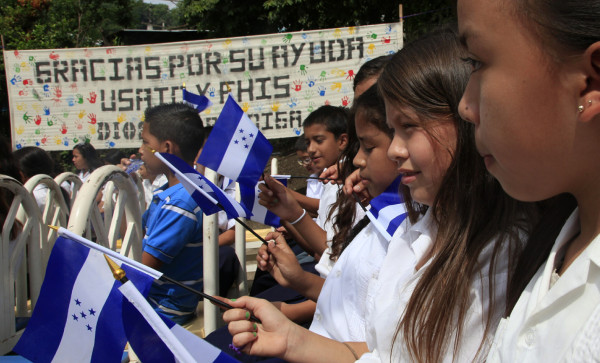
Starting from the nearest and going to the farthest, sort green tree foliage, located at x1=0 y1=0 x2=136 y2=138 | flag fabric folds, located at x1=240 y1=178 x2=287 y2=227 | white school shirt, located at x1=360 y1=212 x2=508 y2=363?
1. white school shirt, located at x1=360 y1=212 x2=508 y2=363
2. flag fabric folds, located at x1=240 y1=178 x2=287 y2=227
3. green tree foliage, located at x1=0 y1=0 x2=136 y2=138

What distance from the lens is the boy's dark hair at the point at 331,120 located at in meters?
4.31

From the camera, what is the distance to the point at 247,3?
14.2m

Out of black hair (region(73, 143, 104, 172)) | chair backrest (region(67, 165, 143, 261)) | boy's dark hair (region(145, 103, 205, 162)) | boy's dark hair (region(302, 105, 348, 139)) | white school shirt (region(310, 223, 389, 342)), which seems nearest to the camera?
white school shirt (region(310, 223, 389, 342))

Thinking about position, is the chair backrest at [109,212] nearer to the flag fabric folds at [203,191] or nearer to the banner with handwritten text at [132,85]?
the flag fabric folds at [203,191]

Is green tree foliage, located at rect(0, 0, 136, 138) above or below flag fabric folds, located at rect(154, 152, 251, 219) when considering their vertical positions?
above

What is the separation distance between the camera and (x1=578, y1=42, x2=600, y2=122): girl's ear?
0.77 m

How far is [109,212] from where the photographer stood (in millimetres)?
2811

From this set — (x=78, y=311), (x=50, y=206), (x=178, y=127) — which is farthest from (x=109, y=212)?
(x=78, y=311)

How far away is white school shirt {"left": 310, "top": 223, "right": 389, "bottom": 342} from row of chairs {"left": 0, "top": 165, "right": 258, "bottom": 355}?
833 millimetres

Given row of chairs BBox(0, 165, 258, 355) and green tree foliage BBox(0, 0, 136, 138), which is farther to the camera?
green tree foliage BBox(0, 0, 136, 138)

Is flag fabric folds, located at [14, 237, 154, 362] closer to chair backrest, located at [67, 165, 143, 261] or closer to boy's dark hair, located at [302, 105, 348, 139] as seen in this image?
chair backrest, located at [67, 165, 143, 261]

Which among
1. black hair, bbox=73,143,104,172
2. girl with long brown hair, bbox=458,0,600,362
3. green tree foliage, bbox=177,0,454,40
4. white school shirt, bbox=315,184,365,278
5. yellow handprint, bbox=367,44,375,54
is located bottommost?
black hair, bbox=73,143,104,172

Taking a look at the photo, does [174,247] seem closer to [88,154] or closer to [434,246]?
[434,246]

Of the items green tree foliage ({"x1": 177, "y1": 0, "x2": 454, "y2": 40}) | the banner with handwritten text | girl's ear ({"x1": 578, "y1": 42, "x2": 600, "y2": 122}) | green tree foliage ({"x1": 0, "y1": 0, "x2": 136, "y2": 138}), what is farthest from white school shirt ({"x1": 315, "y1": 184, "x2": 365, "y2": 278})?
green tree foliage ({"x1": 0, "y1": 0, "x2": 136, "y2": 138})
